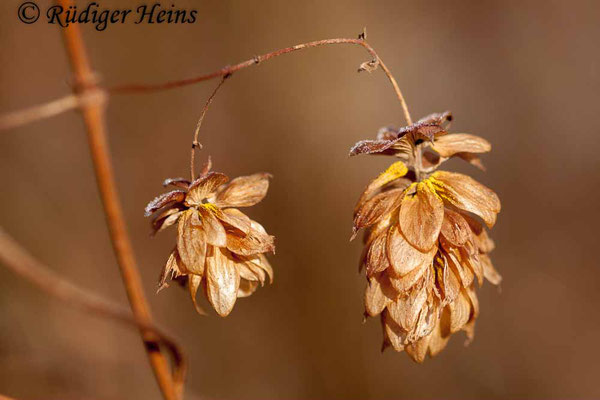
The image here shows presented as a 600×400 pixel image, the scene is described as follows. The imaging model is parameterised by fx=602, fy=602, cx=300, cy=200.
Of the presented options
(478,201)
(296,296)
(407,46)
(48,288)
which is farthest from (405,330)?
(407,46)

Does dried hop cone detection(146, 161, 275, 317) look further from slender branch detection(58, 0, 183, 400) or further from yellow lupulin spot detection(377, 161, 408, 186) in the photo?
yellow lupulin spot detection(377, 161, 408, 186)

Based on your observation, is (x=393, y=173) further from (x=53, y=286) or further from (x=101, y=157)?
(x=53, y=286)

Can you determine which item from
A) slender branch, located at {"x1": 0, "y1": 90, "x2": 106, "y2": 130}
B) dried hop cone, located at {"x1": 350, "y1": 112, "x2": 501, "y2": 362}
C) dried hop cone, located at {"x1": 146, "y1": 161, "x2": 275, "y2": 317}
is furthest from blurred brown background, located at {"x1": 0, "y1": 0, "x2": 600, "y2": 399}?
slender branch, located at {"x1": 0, "y1": 90, "x2": 106, "y2": 130}

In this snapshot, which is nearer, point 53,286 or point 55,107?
point 53,286

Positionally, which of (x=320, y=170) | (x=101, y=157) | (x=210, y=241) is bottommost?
(x=210, y=241)

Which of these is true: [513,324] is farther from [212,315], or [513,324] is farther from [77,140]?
[77,140]

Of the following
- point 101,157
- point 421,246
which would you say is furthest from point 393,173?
point 101,157

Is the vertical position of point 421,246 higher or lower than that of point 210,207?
lower
